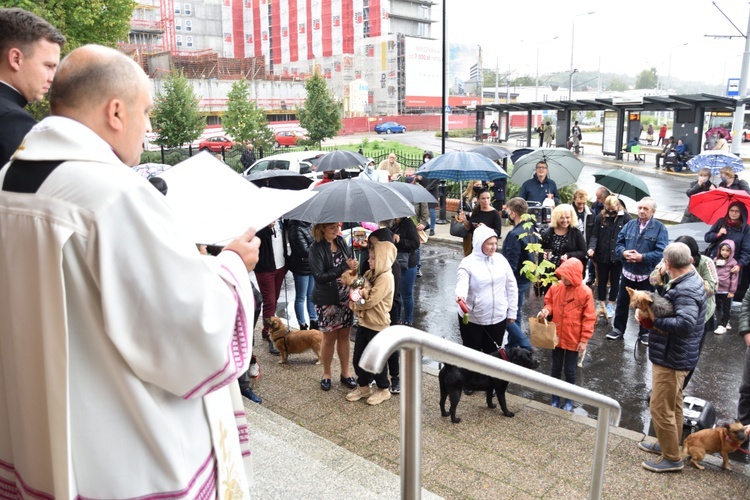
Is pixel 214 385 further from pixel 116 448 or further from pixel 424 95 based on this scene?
pixel 424 95

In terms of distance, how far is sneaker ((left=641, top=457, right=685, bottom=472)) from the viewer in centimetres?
515

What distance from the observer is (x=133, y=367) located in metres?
1.50

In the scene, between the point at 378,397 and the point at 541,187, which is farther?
the point at 541,187

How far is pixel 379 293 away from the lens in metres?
6.13

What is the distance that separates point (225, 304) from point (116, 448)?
460 millimetres

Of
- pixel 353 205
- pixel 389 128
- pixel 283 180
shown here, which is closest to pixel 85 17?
pixel 283 180

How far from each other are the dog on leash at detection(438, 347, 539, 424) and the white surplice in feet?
14.1

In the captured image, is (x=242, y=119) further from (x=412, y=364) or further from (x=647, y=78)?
(x=647, y=78)

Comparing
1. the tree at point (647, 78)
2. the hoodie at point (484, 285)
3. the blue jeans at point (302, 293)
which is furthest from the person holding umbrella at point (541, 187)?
the tree at point (647, 78)

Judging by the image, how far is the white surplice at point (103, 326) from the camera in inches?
57.9

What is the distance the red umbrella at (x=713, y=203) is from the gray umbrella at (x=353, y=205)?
4567 mm

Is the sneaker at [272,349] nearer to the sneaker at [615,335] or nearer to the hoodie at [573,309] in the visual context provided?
the hoodie at [573,309]

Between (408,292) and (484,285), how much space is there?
2579 mm

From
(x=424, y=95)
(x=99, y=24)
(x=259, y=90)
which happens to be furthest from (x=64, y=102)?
(x=424, y=95)
